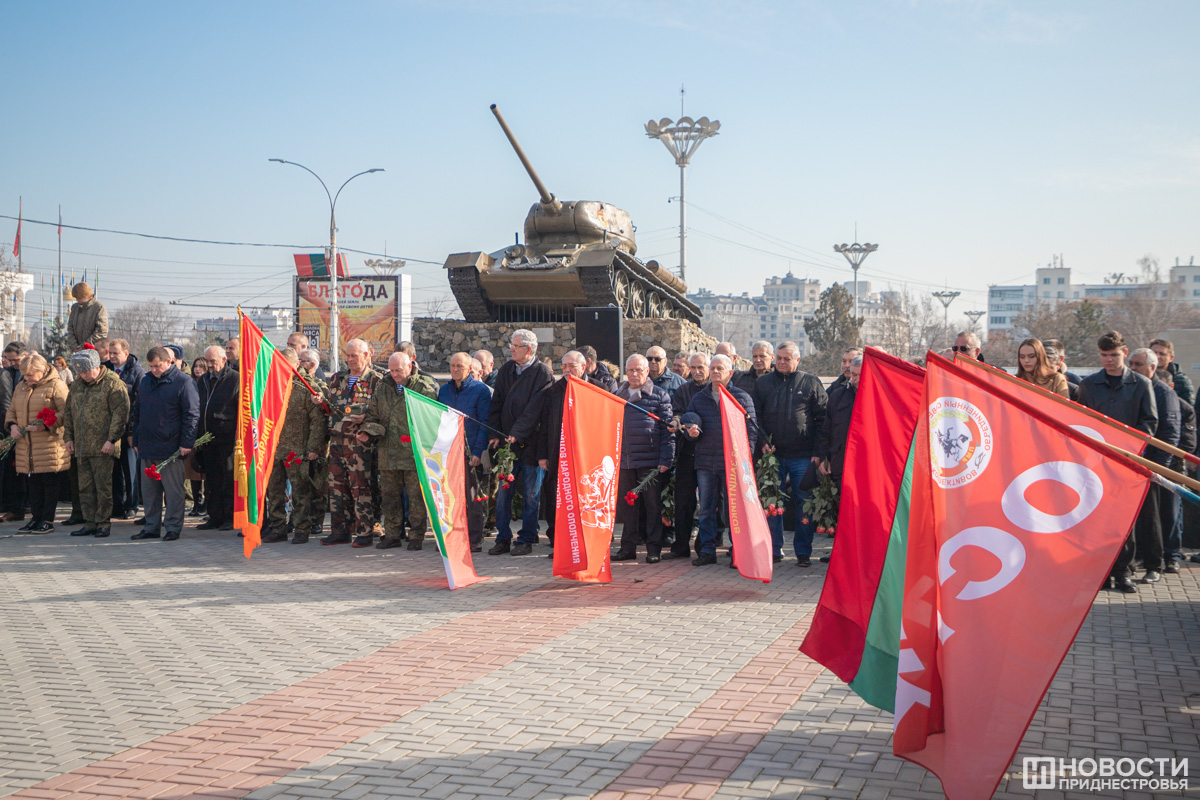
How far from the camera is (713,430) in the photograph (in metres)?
8.78

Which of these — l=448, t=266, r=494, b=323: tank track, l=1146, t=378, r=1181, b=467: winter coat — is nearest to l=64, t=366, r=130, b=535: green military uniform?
l=1146, t=378, r=1181, b=467: winter coat

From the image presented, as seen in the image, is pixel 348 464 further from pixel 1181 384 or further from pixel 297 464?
pixel 1181 384

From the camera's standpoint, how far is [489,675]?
563cm

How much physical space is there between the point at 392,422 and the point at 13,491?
560 cm

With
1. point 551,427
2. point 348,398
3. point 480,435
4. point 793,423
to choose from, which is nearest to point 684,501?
point 793,423

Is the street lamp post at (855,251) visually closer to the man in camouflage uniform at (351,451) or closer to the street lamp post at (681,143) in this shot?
the street lamp post at (681,143)

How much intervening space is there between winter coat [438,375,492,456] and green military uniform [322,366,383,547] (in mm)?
824

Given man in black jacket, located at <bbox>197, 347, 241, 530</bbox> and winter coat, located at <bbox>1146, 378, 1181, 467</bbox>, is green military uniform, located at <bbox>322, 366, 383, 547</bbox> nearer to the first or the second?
man in black jacket, located at <bbox>197, 347, 241, 530</bbox>

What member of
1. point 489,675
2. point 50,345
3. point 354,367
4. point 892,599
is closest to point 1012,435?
point 892,599

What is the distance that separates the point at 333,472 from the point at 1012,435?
785 cm

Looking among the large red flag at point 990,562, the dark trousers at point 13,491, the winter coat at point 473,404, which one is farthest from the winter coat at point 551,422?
the dark trousers at point 13,491

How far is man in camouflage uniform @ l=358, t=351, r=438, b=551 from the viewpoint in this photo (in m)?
9.71

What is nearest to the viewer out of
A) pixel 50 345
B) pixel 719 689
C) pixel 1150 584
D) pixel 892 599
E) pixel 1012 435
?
pixel 1012 435

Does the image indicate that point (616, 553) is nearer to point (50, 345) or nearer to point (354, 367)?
point (354, 367)
